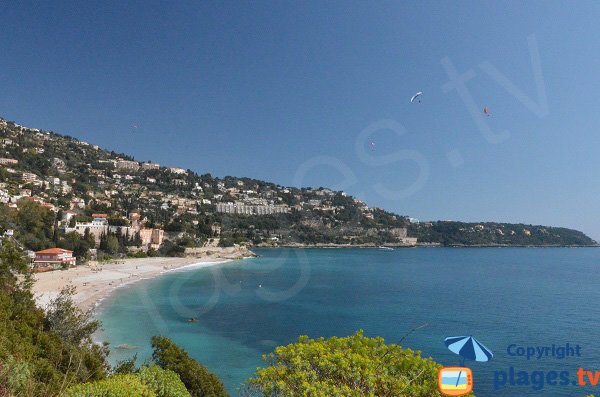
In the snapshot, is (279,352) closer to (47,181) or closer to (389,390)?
(389,390)

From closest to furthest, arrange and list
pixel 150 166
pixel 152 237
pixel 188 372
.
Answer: pixel 188 372 < pixel 152 237 < pixel 150 166

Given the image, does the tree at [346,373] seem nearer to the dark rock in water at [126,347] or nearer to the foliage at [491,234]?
the dark rock in water at [126,347]

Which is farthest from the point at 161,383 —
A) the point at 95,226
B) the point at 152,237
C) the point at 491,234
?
the point at 491,234

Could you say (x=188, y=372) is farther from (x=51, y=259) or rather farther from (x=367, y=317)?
(x=51, y=259)

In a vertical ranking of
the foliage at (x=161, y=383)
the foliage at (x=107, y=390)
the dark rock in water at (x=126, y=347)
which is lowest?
the dark rock in water at (x=126, y=347)

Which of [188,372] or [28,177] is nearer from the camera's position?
[188,372]

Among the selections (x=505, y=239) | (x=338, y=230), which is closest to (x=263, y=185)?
(x=338, y=230)

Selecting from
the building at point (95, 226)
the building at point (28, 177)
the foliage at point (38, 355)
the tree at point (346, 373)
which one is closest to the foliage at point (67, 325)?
the foliage at point (38, 355)

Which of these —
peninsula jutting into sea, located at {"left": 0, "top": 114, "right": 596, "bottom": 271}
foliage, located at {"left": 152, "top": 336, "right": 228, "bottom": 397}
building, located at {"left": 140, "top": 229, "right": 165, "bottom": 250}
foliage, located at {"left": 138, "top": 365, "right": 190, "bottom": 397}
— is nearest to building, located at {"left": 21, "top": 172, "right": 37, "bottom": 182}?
peninsula jutting into sea, located at {"left": 0, "top": 114, "right": 596, "bottom": 271}
